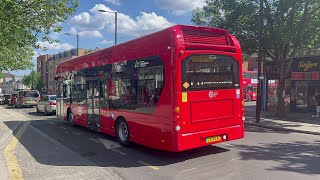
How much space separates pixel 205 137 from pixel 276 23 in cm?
1135

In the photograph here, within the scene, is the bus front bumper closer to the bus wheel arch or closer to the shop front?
the bus wheel arch

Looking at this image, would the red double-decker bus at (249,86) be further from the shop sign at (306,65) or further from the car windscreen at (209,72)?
the car windscreen at (209,72)

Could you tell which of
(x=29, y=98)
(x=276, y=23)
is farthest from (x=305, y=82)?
(x=29, y=98)

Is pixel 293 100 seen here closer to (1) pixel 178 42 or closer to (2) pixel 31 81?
(1) pixel 178 42

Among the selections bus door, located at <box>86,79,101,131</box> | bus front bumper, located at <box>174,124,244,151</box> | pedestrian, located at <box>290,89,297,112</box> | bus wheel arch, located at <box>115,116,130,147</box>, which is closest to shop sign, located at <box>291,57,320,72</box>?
pedestrian, located at <box>290,89,297,112</box>

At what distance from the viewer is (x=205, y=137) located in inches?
317

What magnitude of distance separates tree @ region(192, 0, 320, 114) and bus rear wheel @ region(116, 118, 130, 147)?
32.7 feet

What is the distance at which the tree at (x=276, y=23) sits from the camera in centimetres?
1628

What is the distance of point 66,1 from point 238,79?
7.02m

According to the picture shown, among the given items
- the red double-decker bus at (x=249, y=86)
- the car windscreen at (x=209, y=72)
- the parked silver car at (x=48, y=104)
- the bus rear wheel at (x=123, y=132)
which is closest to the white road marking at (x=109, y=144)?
the bus rear wheel at (x=123, y=132)

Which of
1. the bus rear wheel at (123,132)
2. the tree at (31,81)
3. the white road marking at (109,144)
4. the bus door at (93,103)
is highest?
the tree at (31,81)

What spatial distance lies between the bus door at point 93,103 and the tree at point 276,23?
31.1 feet

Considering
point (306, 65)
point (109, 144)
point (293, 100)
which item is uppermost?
point (306, 65)

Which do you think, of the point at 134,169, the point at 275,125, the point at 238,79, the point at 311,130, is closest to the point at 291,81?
the point at 275,125
